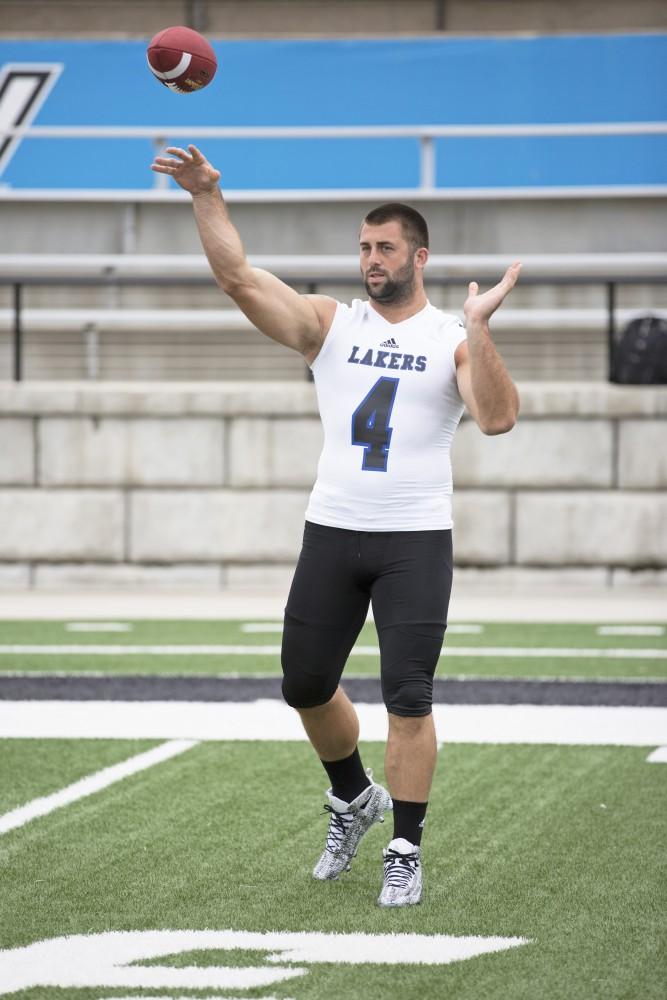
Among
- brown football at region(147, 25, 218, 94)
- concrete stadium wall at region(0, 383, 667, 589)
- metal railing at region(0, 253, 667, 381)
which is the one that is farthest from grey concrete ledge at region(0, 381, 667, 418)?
brown football at region(147, 25, 218, 94)

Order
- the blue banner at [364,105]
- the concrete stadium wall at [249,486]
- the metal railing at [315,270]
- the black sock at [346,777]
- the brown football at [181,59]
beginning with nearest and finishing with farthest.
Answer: the black sock at [346,777]
the brown football at [181,59]
the concrete stadium wall at [249,486]
the metal railing at [315,270]
the blue banner at [364,105]

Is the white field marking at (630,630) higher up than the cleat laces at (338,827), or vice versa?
the cleat laces at (338,827)

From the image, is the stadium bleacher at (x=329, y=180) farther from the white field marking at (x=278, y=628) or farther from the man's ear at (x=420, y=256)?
the man's ear at (x=420, y=256)

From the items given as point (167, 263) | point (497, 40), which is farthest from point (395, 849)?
point (497, 40)

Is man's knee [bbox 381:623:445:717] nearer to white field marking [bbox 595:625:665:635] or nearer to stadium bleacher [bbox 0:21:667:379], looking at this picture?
white field marking [bbox 595:625:665:635]

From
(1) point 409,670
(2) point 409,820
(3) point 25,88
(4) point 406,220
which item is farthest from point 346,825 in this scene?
(3) point 25,88

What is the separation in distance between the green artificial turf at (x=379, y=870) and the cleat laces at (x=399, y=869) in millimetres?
91

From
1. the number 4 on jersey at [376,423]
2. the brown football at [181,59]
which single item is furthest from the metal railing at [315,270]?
the number 4 on jersey at [376,423]

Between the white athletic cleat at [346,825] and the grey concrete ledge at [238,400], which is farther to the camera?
the grey concrete ledge at [238,400]

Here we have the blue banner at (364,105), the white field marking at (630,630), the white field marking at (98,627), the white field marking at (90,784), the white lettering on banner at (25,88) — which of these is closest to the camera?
the white field marking at (90,784)

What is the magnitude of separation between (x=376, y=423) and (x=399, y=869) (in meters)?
1.34

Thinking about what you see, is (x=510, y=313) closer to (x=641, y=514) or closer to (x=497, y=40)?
(x=641, y=514)

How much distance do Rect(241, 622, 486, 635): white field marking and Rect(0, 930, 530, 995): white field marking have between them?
691cm

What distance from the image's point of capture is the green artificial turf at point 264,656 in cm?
930
